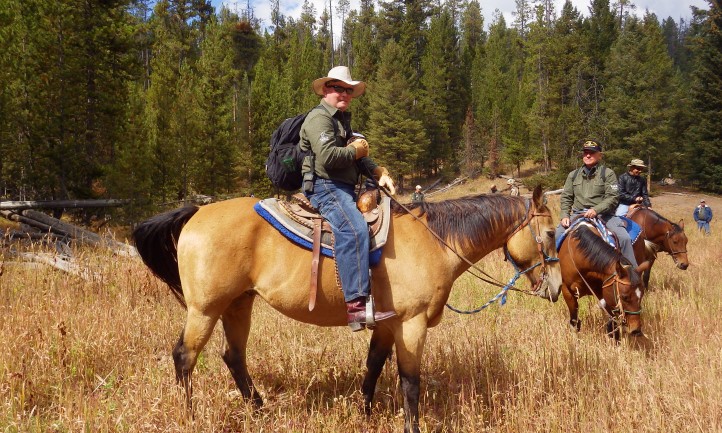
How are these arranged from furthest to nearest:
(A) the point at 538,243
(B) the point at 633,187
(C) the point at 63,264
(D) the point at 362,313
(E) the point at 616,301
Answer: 1. (B) the point at 633,187
2. (C) the point at 63,264
3. (E) the point at 616,301
4. (A) the point at 538,243
5. (D) the point at 362,313

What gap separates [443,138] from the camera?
43.4 meters

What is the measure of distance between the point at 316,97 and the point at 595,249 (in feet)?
113

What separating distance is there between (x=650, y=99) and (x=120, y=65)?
36.0 meters

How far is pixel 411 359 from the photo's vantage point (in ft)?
11.6

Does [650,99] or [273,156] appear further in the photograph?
[650,99]

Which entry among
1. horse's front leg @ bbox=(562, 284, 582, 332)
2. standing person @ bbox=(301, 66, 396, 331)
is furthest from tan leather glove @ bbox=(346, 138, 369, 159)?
horse's front leg @ bbox=(562, 284, 582, 332)

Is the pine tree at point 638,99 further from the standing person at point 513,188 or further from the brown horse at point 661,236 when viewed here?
the standing person at point 513,188

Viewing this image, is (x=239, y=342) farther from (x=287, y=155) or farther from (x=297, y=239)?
(x=287, y=155)

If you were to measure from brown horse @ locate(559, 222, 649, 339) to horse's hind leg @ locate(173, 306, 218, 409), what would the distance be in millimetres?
4553

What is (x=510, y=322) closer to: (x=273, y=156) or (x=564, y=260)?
(x=564, y=260)

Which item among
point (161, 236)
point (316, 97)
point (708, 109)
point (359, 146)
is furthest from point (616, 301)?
point (708, 109)

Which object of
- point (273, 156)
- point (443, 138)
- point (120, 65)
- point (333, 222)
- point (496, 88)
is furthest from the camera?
point (496, 88)

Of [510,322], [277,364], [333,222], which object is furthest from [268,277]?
[510,322]

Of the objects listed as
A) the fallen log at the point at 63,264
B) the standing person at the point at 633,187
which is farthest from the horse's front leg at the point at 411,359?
the standing person at the point at 633,187
